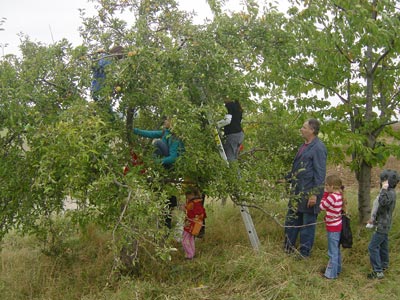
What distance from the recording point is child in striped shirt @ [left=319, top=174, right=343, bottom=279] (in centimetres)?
511

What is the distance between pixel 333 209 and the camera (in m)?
5.14

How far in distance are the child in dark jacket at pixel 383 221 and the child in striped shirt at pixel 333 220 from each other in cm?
37

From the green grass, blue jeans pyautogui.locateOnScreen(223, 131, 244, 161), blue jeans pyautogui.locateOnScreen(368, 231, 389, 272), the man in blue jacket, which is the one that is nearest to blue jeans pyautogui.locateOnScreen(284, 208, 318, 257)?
the man in blue jacket

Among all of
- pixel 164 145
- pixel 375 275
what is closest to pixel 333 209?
pixel 375 275

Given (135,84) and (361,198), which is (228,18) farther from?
(361,198)

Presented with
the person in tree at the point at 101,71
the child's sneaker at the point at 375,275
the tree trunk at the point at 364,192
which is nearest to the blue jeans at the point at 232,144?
the person in tree at the point at 101,71

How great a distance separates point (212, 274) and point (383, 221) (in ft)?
6.52

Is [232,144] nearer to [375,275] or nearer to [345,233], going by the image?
[345,233]

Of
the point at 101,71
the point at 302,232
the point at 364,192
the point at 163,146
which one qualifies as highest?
the point at 101,71

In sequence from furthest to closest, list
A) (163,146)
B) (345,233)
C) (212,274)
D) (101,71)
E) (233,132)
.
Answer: (233,132), (345,233), (212,274), (163,146), (101,71)

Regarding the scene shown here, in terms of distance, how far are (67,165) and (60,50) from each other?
1367 millimetres

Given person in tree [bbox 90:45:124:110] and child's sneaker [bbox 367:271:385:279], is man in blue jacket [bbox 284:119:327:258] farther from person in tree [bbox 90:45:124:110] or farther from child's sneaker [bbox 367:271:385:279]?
person in tree [bbox 90:45:124:110]

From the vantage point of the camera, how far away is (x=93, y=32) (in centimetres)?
480

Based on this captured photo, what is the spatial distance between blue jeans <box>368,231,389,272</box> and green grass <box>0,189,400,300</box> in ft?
0.48
